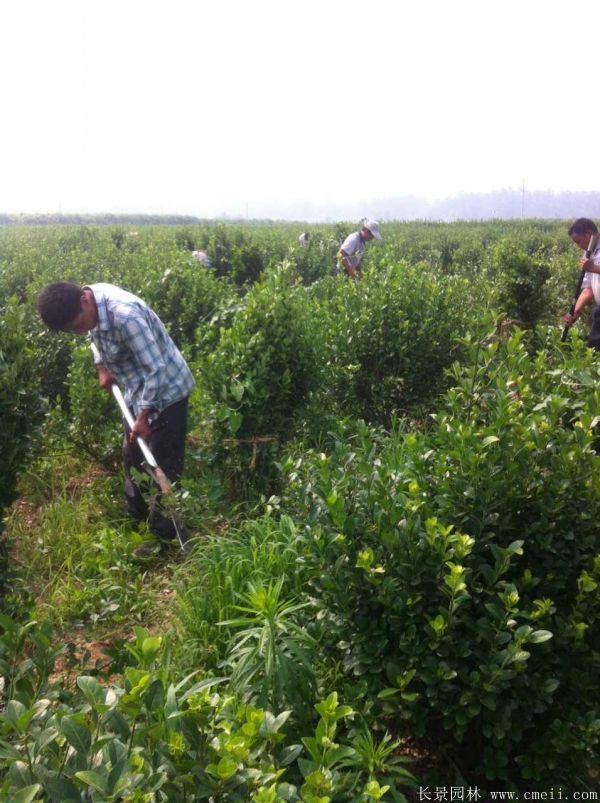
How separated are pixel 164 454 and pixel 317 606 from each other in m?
1.94

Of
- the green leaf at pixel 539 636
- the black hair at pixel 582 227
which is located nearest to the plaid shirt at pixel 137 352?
the green leaf at pixel 539 636

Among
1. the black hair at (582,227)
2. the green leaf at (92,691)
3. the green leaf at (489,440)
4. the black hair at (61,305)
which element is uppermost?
the black hair at (582,227)

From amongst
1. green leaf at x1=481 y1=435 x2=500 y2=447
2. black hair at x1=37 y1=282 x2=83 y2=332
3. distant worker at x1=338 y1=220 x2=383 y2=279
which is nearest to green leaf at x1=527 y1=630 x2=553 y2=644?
green leaf at x1=481 y1=435 x2=500 y2=447

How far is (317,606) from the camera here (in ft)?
7.55

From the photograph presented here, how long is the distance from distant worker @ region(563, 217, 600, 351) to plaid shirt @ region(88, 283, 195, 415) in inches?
145

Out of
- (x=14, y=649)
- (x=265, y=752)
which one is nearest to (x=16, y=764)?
(x=14, y=649)

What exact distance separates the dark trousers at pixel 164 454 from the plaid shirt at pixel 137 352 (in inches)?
3.5

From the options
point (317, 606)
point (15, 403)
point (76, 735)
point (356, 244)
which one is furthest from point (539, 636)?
point (356, 244)

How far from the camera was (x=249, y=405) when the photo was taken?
13.1 feet

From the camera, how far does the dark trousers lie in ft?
12.9

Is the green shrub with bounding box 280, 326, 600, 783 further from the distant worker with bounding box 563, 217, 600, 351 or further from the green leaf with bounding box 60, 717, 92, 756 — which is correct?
the distant worker with bounding box 563, 217, 600, 351

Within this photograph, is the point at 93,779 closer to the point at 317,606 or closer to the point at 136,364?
the point at 317,606

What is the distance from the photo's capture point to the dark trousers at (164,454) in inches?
155

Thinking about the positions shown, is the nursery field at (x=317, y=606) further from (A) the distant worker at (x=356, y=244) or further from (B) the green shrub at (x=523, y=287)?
(A) the distant worker at (x=356, y=244)
